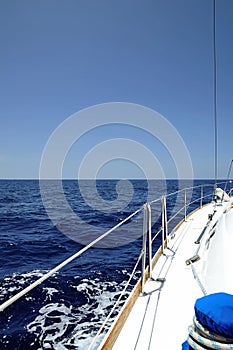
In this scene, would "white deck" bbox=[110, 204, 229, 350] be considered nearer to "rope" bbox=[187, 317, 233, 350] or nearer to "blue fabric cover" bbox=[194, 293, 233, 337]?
"rope" bbox=[187, 317, 233, 350]

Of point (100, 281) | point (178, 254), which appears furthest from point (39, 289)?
point (178, 254)

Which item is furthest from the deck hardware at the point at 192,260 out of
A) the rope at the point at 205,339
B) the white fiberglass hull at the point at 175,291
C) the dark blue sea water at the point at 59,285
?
the rope at the point at 205,339

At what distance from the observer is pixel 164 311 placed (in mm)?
1915

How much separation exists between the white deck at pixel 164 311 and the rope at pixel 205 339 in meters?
0.50

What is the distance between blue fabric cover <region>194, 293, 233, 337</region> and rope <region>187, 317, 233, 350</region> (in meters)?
0.02

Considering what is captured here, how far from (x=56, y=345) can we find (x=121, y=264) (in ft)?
8.01

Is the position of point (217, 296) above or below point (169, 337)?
above

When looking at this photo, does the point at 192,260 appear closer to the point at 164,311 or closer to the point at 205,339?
the point at 164,311

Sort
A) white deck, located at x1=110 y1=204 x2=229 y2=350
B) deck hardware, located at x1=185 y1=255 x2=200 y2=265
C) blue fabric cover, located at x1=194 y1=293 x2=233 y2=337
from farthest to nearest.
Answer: deck hardware, located at x1=185 y1=255 x2=200 y2=265 < white deck, located at x1=110 y1=204 x2=229 y2=350 < blue fabric cover, located at x1=194 y1=293 x2=233 y2=337

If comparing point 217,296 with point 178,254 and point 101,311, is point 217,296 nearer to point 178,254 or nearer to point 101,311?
point 178,254

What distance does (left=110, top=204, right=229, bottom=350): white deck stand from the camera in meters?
1.59

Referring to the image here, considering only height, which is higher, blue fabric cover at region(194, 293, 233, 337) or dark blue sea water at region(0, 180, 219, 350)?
blue fabric cover at region(194, 293, 233, 337)

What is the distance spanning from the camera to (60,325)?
292 cm

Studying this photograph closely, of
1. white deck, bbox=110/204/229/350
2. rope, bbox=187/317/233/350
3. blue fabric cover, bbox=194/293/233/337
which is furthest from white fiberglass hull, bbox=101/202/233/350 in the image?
blue fabric cover, bbox=194/293/233/337
